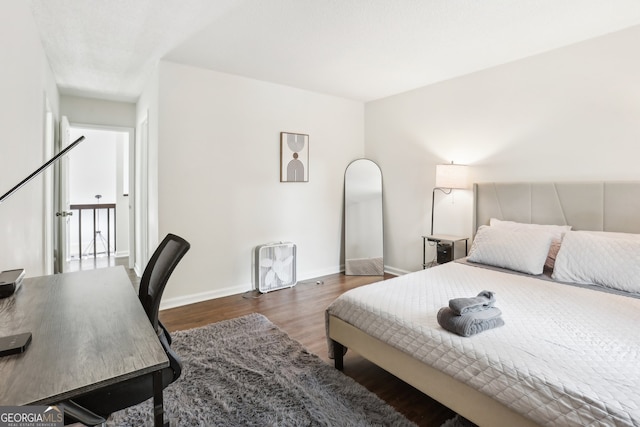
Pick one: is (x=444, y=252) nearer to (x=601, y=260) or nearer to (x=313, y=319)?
(x=601, y=260)

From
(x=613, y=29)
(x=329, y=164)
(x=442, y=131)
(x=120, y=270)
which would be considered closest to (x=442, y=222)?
(x=442, y=131)

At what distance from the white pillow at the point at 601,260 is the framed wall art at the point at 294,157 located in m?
2.84

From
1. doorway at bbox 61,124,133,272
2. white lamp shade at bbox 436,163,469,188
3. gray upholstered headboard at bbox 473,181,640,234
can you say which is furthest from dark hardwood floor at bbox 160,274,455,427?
doorway at bbox 61,124,133,272

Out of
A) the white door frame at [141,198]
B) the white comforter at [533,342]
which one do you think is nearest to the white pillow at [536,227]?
the white comforter at [533,342]

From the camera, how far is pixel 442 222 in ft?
12.8

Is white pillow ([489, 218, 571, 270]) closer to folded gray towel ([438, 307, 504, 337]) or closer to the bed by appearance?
the bed

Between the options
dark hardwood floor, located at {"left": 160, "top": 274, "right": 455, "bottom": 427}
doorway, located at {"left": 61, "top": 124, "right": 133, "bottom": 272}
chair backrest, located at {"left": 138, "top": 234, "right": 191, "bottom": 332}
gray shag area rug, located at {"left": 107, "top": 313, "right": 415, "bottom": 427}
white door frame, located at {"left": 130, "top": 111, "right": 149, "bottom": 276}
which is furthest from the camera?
doorway, located at {"left": 61, "top": 124, "right": 133, "bottom": 272}

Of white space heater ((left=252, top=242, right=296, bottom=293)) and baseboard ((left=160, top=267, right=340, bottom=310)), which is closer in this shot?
baseboard ((left=160, top=267, right=340, bottom=310))

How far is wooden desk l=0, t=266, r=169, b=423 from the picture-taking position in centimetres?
76

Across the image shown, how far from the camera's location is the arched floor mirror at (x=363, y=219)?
14.9 feet

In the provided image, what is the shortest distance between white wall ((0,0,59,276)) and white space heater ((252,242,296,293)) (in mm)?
1970

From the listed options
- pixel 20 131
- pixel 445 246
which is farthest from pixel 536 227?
pixel 20 131

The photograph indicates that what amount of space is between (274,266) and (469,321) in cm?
265

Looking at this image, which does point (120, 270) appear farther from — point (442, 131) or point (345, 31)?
point (442, 131)
